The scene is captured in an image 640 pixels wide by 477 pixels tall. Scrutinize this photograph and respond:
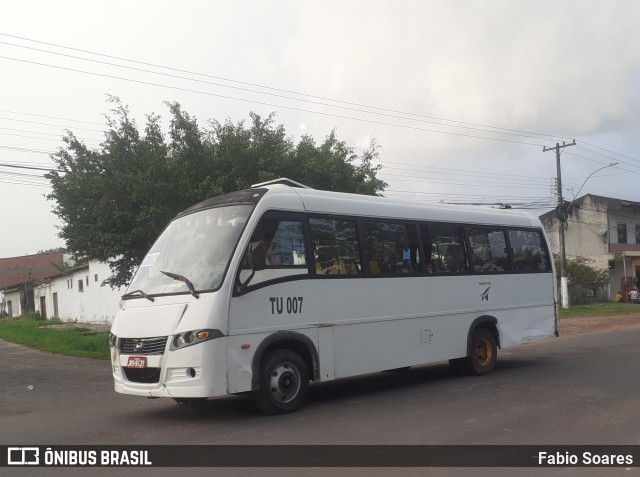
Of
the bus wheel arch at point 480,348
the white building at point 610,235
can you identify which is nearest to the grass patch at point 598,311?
the white building at point 610,235

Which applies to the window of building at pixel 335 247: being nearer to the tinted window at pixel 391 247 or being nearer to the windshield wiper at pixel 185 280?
the tinted window at pixel 391 247

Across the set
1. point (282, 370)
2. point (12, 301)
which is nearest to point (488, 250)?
point (282, 370)

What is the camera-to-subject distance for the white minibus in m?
7.91

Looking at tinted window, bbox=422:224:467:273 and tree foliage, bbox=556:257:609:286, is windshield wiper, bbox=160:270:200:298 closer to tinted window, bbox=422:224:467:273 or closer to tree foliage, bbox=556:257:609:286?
tinted window, bbox=422:224:467:273

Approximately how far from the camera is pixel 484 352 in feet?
39.5

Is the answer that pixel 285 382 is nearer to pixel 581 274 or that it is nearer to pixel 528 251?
pixel 528 251

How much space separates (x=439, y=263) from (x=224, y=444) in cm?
547

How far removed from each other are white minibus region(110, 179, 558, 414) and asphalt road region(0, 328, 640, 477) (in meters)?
0.46

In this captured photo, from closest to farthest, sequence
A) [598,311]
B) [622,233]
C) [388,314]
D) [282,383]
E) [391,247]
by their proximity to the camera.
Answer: [282,383]
[388,314]
[391,247]
[598,311]
[622,233]

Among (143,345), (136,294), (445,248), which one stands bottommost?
(143,345)

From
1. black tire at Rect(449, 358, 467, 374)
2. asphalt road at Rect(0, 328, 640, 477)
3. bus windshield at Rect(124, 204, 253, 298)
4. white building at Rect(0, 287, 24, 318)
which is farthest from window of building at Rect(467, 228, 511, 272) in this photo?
white building at Rect(0, 287, 24, 318)

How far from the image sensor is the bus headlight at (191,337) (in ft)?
25.4

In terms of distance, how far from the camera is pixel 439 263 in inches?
435

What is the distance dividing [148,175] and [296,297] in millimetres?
8628
